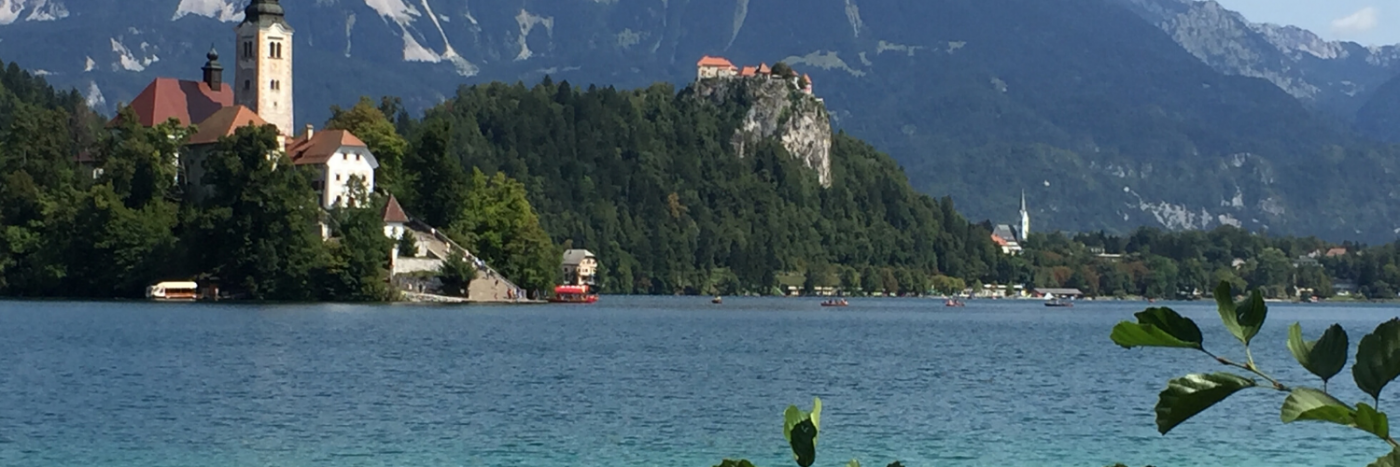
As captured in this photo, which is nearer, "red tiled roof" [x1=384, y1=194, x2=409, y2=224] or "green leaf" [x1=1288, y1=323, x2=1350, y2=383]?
"green leaf" [x1=1288, y1=323, x2=1350, y2=383]

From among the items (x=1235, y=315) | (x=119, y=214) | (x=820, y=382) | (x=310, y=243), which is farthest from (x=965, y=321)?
(x=1235, y=315)

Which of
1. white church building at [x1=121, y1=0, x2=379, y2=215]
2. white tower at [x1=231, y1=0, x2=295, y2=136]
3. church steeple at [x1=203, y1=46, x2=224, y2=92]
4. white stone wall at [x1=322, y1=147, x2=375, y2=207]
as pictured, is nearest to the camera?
white stone wall at [x1=322, y1=147, x2=375, y2=207]

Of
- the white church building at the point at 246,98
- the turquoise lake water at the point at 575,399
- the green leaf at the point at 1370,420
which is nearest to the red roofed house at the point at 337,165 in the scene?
the white church building at the point at 246,98

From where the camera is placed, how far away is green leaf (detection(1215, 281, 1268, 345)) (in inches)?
179

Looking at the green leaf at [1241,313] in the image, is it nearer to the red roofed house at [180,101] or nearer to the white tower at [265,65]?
the red roofed house at [180,101]

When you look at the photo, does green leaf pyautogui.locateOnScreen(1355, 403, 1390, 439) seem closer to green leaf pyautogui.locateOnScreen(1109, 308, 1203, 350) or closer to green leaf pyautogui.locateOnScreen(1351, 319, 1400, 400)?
green leaf pyautogui.locateOnScreen(1351, 319, 1400, 400)

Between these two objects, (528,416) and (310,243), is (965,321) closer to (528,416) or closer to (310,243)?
(310,243)

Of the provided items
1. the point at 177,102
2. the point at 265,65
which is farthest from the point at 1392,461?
the point at 265,65

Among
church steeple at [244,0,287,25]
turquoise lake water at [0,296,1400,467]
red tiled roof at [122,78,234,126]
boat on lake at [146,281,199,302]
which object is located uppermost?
church steeple at [244,0,287,25]

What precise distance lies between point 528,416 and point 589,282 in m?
152

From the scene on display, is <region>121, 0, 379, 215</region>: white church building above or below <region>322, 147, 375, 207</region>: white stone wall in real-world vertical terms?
above

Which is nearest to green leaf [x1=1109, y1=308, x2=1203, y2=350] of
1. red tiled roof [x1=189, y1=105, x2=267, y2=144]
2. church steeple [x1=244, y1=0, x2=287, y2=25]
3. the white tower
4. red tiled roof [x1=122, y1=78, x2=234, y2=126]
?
red tiled roof [x1=189, y1=105, x2=267, y2=144]

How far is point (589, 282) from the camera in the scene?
629 ft

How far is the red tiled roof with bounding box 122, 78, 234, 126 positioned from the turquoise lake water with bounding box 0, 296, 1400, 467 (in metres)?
51.6
